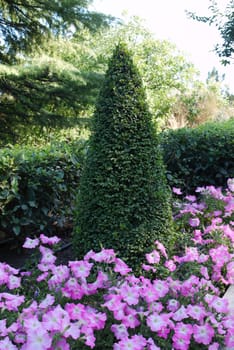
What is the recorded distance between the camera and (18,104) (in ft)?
30.2

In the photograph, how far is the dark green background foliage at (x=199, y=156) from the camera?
4.33m

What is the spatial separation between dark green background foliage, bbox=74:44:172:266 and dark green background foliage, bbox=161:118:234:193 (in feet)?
6.70

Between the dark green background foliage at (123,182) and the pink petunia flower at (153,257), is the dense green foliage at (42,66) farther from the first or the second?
the pink petunia flower at (153,257)

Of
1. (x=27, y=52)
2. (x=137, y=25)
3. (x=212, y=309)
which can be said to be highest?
(x=137, y=25)

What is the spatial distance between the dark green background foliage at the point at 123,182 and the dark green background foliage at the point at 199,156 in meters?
2.04

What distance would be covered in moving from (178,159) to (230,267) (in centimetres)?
224

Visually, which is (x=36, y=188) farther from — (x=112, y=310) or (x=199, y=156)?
(x=199, y=156)

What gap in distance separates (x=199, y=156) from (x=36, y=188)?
224 cm

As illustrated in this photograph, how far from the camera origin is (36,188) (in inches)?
113

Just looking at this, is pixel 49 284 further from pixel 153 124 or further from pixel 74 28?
pixel 74 28

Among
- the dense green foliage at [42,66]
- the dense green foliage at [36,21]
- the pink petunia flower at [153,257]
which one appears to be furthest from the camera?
the dense green foliage at [36,21]

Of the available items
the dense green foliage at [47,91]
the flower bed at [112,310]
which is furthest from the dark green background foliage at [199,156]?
the dense green foliage at [47,91]

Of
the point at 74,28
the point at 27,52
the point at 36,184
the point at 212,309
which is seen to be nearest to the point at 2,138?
the point at 27,52

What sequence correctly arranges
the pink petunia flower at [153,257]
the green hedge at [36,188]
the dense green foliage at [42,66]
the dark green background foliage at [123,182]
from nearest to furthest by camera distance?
the pink petunia flower at [153,257] < the dark green background foliage at [123,182] < the green hedge at [36,188] < the dense green foliage at [42,66]
